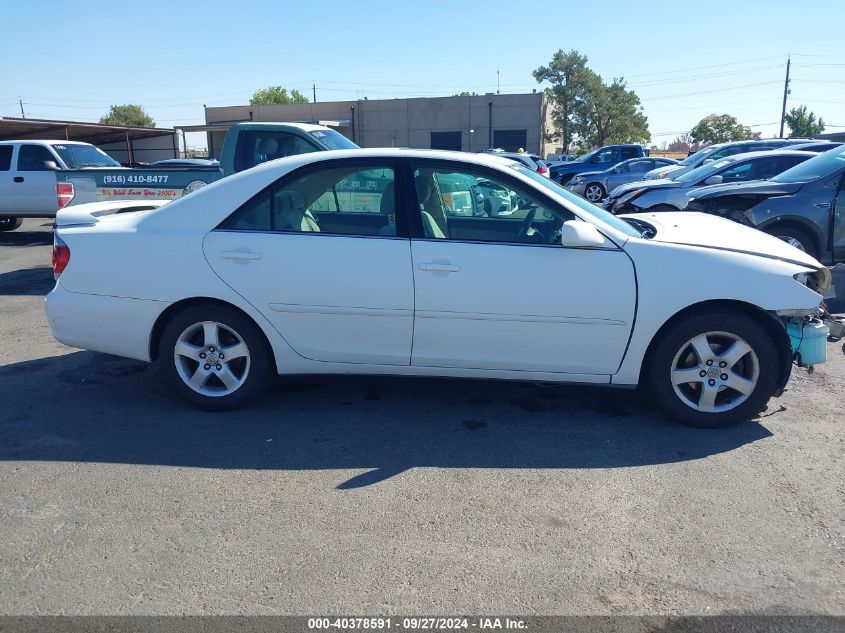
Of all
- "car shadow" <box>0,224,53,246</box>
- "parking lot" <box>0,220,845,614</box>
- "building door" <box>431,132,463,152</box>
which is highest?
"building door" <box>431,132,463,152</box>

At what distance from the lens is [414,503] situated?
139 inches

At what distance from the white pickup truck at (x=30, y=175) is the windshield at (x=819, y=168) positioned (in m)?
11.9

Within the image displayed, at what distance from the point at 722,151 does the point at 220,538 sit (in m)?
19.3

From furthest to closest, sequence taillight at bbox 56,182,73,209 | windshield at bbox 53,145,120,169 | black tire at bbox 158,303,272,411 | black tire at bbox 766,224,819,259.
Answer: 1. windshield at bbox 53,145,120,169
2. taillight at bbox 56,182,73,209
3. black tire at bbox 766,224,819,259
4. black tire at bbox 158,303,272,411

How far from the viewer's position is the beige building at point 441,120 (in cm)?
5084

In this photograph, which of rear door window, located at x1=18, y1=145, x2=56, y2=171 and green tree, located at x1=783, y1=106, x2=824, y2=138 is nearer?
rear door window, located at x1=18, y1=145, x2=56, y2=171

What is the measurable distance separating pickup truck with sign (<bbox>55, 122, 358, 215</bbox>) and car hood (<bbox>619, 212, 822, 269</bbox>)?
203 inches

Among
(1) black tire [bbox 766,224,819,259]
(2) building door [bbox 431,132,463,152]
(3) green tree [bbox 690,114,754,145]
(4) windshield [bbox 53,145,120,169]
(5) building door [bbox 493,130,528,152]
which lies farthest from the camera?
(3) green tree [bbox 690,114,754,145]

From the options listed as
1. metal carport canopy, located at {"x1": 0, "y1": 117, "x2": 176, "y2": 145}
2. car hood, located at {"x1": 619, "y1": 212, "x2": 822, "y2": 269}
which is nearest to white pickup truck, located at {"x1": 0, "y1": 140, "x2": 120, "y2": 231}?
car hood, located at {"x1": 619, "y1": 212, "x2": 822, "y2": 269}

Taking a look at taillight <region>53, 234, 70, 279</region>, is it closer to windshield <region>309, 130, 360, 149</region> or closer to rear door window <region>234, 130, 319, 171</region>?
rear door window <region>234, 130, 319, 171</region>

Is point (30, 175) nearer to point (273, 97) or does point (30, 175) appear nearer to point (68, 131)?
point (68, 131)

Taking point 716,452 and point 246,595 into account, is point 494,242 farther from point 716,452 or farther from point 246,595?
point 246,595

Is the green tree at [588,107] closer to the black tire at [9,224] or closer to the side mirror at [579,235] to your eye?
the black tire at [9,224]

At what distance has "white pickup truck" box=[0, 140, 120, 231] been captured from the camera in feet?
Result: 44.7
